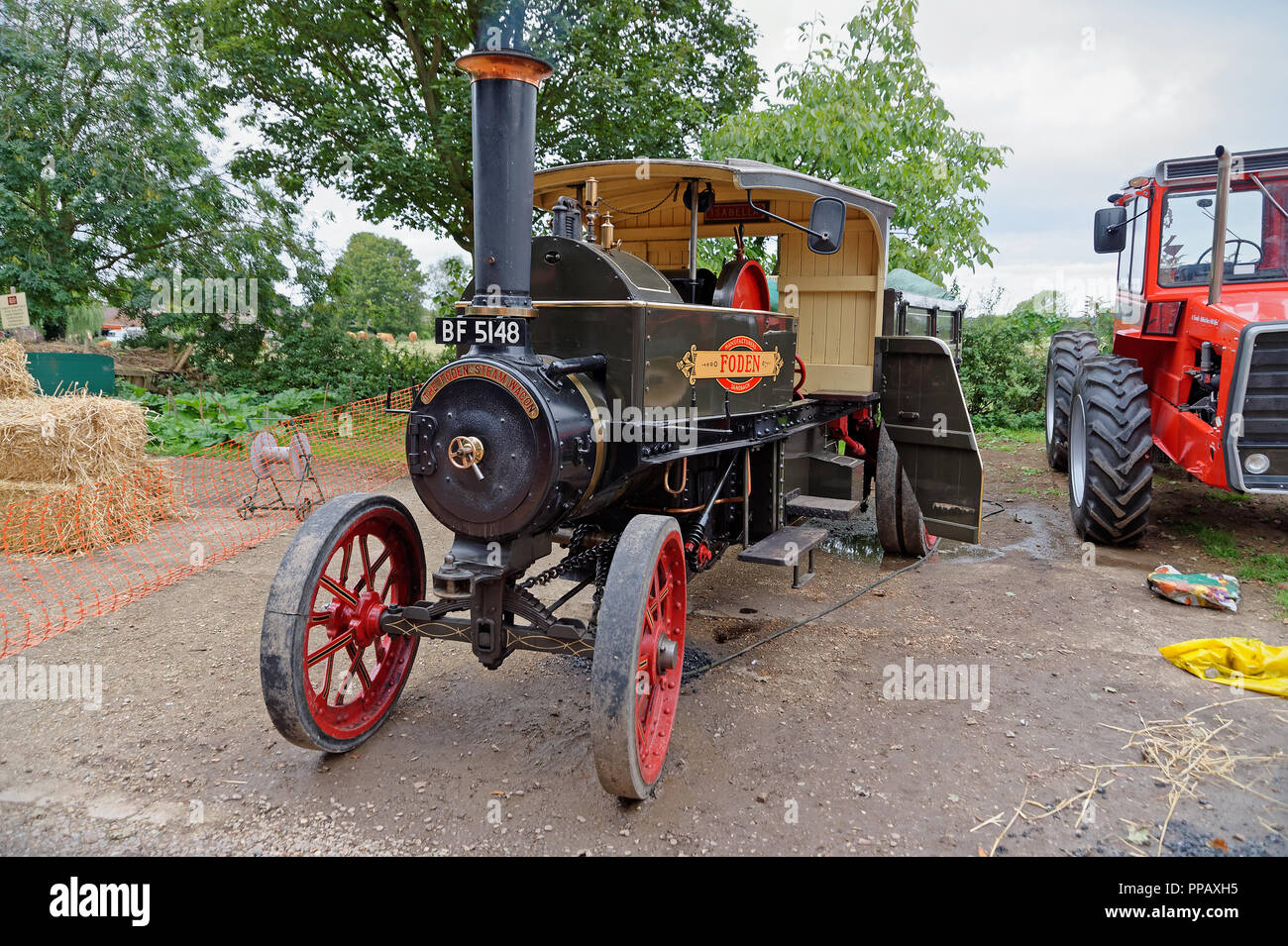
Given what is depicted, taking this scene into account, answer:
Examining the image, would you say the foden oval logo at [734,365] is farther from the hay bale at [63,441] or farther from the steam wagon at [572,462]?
the hay bale at [63,441]

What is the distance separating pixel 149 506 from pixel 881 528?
6.07 metres

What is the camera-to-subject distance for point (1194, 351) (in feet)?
19.9

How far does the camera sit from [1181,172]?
6340 mm

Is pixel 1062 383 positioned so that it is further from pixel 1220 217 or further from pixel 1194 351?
pixel 1220 217

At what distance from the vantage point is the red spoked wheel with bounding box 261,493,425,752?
3.05m

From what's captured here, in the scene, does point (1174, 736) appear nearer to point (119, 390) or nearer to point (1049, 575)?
point (1049, 575)

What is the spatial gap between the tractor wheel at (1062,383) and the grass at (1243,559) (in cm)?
219

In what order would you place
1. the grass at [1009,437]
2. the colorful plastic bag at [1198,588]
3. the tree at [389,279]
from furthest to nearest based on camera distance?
the tree at [389,279], the grass at [1009,437], the colorful plastic bag at [1198,588]

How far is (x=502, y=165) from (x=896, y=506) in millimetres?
4000

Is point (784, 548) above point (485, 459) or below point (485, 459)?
below

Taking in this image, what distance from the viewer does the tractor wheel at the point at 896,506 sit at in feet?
19.6

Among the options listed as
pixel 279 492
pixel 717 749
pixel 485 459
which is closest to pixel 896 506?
pixel 717 749

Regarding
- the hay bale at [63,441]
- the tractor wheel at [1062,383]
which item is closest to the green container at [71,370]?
the hay bale at [63,441]

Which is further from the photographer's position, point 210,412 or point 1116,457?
point 210,412
